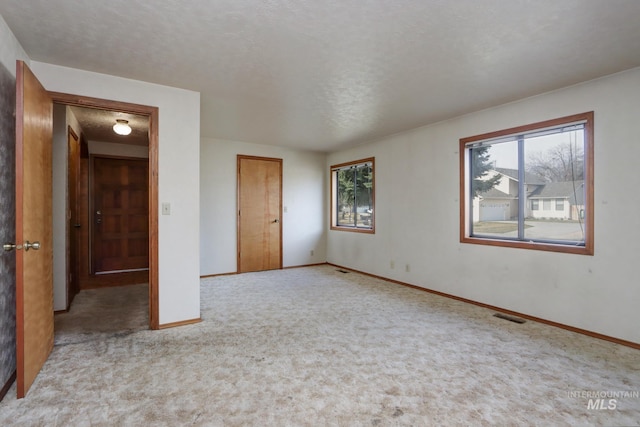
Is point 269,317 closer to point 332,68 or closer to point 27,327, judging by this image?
point 27,327

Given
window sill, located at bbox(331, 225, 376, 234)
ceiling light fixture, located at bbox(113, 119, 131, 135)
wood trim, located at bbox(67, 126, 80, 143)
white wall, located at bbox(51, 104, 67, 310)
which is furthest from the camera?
window sill, located at bbox(331, 225, 376, 234)

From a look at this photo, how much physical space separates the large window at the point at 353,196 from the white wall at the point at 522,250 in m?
0.27

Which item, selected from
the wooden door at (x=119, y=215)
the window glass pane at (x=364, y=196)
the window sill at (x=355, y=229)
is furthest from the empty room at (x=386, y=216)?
the wooden door at (x=119, y=215)

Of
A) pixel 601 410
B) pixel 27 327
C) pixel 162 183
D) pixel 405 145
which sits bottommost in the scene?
pixel 601 410

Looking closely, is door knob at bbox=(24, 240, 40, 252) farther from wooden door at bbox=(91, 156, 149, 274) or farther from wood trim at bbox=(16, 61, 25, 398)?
wooden door at bbox=(91, 156, 149, 274)

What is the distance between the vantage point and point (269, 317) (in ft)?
11.5

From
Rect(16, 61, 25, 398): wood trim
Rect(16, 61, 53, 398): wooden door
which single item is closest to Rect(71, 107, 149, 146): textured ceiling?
Rect(16, 61, 53, 398): wooden door

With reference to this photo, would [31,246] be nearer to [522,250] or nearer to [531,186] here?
[522,250]

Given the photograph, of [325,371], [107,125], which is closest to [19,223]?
[325,371]

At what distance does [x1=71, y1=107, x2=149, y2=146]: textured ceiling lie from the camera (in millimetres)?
4098

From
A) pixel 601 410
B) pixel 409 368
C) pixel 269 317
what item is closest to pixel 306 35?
pixel 409 368

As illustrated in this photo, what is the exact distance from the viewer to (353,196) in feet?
20.9

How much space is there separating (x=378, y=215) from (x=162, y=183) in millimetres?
3536

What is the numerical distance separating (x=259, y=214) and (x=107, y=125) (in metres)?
2.72
